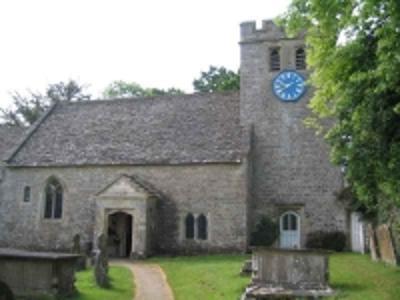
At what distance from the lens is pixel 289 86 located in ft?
94.9

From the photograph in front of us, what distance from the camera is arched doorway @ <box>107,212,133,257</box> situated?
27719 millimetres

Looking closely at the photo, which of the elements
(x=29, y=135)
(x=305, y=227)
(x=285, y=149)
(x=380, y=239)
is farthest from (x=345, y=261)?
(x=29, y=135)

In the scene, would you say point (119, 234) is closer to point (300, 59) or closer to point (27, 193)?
point (27, 193)

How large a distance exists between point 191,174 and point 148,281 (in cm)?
971

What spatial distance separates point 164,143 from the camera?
29.4 meters

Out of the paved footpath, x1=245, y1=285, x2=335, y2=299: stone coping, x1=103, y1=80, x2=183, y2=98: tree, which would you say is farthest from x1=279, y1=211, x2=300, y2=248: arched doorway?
x1=103, y1=80, x2=183, y2=98: tree

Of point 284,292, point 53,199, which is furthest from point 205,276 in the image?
point 53,199

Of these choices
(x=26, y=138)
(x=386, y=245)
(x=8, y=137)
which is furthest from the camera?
(x=8, y=137)

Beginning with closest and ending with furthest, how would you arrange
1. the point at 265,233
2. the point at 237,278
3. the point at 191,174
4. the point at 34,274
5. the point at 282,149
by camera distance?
the point at 34,274 → the point at 237,278 → the point at 265,233 → the point at 191,174 → the point at 282,149

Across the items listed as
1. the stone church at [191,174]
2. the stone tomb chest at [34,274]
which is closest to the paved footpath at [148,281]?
the stone tomb chest at [34,274]

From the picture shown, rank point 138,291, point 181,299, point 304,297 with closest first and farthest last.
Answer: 1. point 304,297
2. point 181,299
3. point 138,291

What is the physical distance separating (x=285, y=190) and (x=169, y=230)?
6755 millimetres

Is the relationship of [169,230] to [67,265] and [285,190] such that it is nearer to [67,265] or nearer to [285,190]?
[285,190]

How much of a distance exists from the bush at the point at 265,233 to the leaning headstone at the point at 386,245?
6.61 meters
